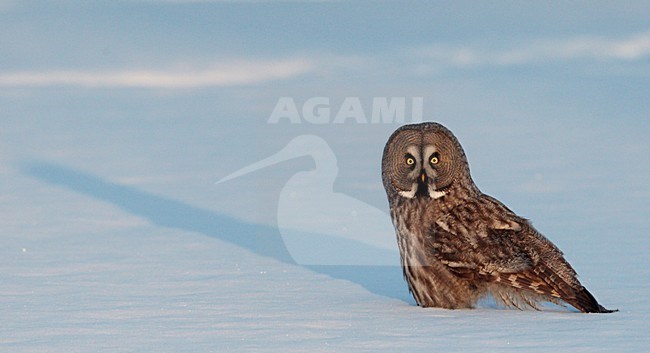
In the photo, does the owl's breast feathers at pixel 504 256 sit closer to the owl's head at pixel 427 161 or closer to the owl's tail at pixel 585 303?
the owl's tail at pixel 585 303

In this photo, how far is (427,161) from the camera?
25.3 ft

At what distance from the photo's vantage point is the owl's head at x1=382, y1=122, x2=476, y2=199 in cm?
768

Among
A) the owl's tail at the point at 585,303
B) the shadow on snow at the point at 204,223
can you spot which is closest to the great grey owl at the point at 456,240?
the owl's tail at the point at 585,303

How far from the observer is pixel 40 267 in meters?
9.10

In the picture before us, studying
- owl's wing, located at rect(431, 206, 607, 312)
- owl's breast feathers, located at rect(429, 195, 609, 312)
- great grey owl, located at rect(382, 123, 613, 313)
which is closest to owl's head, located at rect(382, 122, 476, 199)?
great grey owl, located at rect(382, 123, 613, 313)

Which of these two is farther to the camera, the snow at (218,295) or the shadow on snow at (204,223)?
the shadow on snow at (204,223)

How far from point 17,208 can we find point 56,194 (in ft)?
3.28

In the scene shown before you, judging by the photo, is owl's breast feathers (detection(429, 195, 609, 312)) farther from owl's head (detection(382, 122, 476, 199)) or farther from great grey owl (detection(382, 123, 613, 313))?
owl's head (detection(382, 122, 476, 199))

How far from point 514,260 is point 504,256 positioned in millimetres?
69

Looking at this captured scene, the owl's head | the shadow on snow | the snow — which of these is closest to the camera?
the snow

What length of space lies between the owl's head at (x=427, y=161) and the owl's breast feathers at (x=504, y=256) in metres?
0.17

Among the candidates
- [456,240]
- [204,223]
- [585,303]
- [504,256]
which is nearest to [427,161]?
[456,240]

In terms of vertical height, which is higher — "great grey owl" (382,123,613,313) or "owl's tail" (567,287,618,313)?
"great grey owl" (382,123,613,313)

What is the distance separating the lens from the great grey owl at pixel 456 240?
7.25 meters
